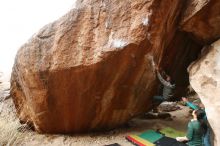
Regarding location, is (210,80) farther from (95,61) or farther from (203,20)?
(95,61)

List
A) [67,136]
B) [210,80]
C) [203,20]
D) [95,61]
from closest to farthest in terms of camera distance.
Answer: [210,80]
[95,61]
[203,20]
[67,136]

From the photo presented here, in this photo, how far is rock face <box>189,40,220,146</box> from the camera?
4207mm

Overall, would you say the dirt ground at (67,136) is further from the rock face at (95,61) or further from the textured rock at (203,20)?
the textured rock at (203,20)

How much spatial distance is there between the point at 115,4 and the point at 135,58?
36.6 inches

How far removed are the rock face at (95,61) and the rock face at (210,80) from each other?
67cm

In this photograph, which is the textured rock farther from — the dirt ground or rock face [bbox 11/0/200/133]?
the dirt ground

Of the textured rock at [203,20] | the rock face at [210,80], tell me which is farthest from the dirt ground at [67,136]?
the textured rock at [203,20]

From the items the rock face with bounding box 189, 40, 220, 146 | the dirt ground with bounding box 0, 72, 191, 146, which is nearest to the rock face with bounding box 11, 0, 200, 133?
the dirt ground with bounding box 0, 72, 191, 146

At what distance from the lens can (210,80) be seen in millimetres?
4496

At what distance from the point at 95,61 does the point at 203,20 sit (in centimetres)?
193

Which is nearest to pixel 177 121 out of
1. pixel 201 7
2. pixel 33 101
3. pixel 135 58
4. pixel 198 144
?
pixel 198 144

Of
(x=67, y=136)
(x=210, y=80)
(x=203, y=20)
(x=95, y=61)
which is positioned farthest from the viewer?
(x=67, y=136)

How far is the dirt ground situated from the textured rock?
1924mm

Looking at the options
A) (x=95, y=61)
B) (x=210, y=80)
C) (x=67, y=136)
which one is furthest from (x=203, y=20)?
(x=67, y=136)
